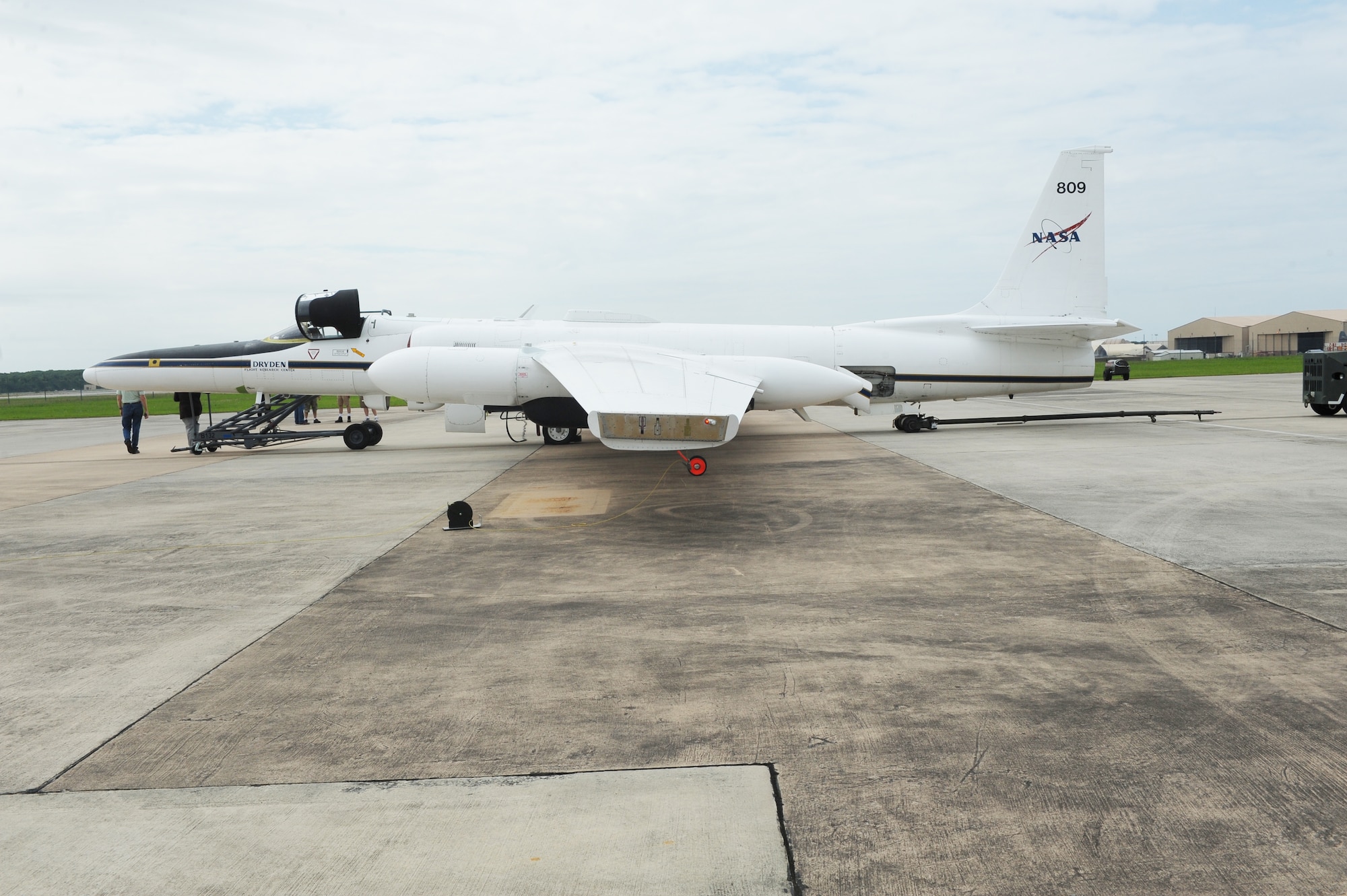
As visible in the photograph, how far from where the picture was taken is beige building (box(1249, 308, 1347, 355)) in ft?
362

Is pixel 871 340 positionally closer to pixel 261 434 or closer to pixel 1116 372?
pixel 261 434

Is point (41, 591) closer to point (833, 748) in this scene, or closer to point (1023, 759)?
point (833, 748)

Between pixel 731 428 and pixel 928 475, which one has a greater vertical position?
pixel 731 428

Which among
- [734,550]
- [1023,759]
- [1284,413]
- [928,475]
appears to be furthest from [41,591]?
[1284,413]

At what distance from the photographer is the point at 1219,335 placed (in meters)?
130

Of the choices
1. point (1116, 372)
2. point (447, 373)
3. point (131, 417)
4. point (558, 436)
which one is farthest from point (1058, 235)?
point (1116, 372)

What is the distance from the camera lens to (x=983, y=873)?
3.01 m

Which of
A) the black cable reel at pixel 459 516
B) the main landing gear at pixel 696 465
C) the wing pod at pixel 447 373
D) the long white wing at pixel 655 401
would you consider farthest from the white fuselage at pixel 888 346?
the black cable reel at pixel 459 516

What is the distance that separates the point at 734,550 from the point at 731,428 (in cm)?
125

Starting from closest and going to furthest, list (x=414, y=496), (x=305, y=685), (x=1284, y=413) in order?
(x=305, y=685) < (x=414, y=496) < (x=1284, y=413)

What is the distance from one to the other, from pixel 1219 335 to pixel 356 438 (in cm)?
14142

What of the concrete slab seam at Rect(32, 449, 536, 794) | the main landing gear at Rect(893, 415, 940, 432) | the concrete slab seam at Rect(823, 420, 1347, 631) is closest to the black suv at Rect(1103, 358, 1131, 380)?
the main landing gear at Rect(893, 415, 940, 432)

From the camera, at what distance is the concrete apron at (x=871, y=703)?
10.6 feet

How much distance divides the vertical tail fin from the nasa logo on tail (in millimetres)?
15
